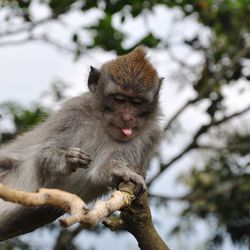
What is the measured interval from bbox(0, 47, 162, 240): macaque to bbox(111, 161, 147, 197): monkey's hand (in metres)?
0.02

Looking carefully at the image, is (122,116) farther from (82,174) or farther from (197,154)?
(197,154)

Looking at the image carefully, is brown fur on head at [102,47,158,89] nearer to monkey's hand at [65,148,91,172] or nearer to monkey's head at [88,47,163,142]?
monkey's head at [88,47,163,142]

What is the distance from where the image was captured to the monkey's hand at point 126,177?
179 inches

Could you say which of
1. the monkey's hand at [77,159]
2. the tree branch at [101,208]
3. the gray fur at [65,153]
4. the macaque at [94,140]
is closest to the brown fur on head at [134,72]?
the macaque at [94,140]

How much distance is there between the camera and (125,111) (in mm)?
5617

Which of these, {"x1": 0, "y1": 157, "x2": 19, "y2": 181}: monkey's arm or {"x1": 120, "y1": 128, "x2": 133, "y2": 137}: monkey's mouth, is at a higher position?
{"x1": 120, "y1": 128, "x2": 133, "y2": 137}: monkey's mouth

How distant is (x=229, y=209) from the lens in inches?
466

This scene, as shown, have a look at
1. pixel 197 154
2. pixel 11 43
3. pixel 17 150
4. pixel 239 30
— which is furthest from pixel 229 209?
pixel 17 150

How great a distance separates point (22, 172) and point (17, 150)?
1.05ft

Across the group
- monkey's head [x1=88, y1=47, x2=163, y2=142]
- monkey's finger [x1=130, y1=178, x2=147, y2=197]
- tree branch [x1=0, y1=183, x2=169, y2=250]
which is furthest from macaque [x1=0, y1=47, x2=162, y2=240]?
tree branch [x1=0, y1=183, x2=169, y2=250]

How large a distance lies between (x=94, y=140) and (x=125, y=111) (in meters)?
0.51

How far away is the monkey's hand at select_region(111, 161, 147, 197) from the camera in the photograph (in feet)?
14.9

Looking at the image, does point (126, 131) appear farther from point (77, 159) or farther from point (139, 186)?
point (139, 186)

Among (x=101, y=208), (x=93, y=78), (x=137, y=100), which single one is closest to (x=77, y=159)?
(x=137, y=100)
